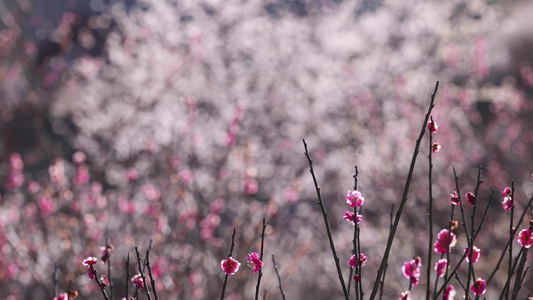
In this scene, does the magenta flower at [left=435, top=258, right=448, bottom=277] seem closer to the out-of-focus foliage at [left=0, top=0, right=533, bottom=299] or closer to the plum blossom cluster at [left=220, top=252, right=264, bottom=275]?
the plum blossom cluster at [left=220, top=252, right=264, bottom=275]

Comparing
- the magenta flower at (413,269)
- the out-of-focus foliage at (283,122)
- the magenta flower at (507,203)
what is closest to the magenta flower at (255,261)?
the magenta flower at (413,269)

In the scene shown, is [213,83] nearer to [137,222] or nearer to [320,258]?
[137,222]

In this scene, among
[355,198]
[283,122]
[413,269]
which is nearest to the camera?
[355,198]

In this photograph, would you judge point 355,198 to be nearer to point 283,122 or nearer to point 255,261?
point 255,261

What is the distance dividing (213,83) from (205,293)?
159 inches

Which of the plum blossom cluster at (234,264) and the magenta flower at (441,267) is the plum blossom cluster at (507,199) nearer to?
the magenta flower at (441,267)

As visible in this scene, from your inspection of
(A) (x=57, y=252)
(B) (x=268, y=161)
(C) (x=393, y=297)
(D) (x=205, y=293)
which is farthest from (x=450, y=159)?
(A) (x=57, y=252)

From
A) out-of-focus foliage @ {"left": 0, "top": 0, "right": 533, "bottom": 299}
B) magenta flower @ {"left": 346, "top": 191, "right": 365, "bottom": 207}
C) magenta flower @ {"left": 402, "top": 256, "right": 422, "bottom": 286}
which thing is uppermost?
out-of-focus foliage @ {"left": 0, "top": 0, "right": 533, "bottom": 299}

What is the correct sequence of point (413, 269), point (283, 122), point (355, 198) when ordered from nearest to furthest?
point (355, 198) → point (413, 269) → point (283, 122)

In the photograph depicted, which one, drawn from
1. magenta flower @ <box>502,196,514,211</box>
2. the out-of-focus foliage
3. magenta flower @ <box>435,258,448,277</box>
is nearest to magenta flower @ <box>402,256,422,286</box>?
magenta flower @ <box>435,258,448,277</box>

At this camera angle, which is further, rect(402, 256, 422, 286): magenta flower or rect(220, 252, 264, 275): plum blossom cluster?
rect(402, 256, 422, 286): magenta flower

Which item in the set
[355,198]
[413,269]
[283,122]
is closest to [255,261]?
[355,198]

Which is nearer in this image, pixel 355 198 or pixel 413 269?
pixel 355 198

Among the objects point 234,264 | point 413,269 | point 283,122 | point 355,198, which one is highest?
point 283,122
